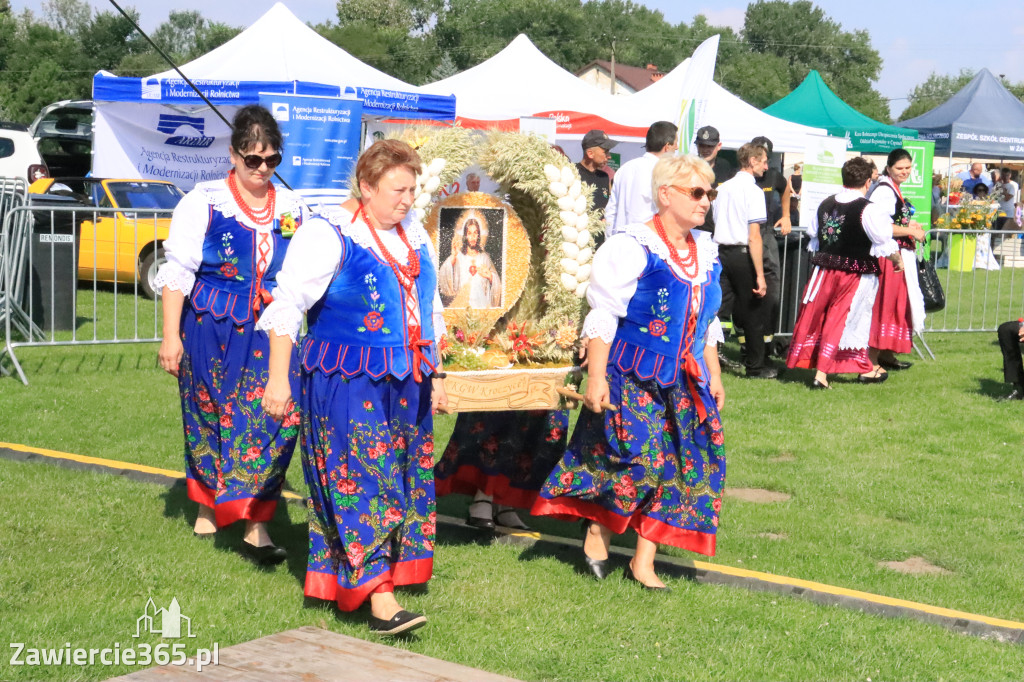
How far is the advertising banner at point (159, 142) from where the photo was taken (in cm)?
1683

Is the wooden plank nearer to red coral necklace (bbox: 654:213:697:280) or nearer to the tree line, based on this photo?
red coral necklace (bbox: 654:213:697:280)

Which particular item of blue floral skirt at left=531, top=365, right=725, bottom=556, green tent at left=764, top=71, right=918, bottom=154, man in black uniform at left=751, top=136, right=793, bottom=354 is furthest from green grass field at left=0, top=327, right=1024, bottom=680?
green tent at left=764, top=71, right=918, bottom=154

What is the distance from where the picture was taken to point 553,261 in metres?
5.79

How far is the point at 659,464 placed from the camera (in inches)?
201

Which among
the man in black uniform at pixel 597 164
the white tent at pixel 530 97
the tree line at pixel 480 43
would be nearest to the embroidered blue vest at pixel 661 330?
the man in black uniform at pixel 597 164

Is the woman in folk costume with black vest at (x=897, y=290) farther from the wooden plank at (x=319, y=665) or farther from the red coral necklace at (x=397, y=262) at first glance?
the wooden plank at (x=319, y=665)

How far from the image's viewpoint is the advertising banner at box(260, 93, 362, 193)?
15500mm

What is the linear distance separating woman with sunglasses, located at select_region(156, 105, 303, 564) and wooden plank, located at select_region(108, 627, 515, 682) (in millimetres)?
1299

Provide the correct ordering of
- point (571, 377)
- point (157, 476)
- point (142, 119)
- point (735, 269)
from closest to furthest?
point (571, 377) < point (157, 476) < point (735, 269) < point (142, 119)

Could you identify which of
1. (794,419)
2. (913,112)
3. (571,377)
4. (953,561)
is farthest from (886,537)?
(913,112)

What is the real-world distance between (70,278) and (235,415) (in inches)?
303

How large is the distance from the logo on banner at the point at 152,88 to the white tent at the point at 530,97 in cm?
532

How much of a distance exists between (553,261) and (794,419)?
393 centimetres

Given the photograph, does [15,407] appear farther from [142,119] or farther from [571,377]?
[142,119]
